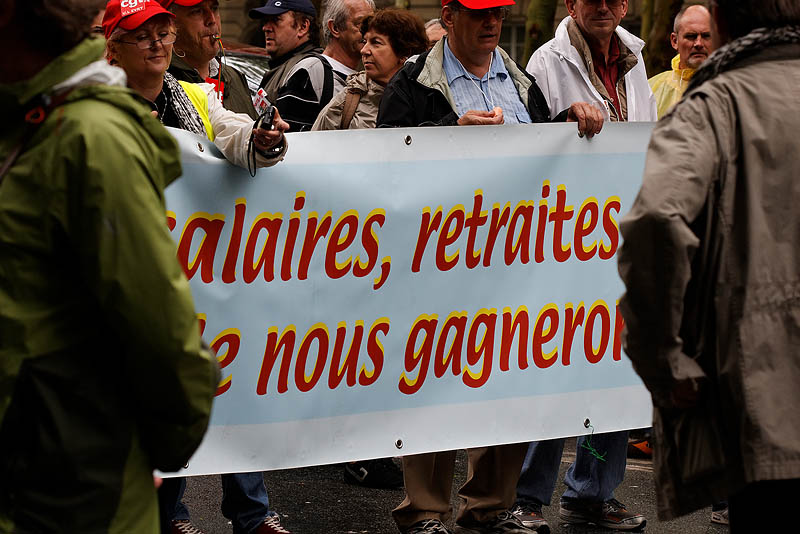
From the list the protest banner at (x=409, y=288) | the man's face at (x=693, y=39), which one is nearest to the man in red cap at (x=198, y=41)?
the protest banner at (x=409, y=288)

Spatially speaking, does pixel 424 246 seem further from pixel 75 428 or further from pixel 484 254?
pixel 75 428

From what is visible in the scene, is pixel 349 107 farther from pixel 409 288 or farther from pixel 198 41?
pixel 409 288

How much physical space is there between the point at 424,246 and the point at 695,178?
2267 millimetres

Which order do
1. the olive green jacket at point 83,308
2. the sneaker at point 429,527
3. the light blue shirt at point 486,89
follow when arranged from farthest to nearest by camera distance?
the light blue shirt at point 486,89
the sneaker at point 429,527
the olive green jacket at point 83,308

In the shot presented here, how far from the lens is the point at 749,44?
283cm

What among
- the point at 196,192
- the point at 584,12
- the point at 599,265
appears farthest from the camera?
the point at 584,12

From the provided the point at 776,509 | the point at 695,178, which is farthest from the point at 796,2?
the point at 776,509

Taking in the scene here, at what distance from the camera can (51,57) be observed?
86.0 inches

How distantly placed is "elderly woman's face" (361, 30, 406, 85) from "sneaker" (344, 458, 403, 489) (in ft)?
6.26

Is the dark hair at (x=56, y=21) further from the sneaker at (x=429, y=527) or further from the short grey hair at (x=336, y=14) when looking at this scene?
the short grey hair at (x=336, y=14)

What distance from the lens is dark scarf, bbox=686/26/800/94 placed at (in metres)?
2.83

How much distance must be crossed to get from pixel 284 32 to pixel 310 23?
229mm

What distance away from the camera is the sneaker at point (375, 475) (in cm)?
621

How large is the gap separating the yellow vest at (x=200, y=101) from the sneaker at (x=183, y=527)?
1.60 m
